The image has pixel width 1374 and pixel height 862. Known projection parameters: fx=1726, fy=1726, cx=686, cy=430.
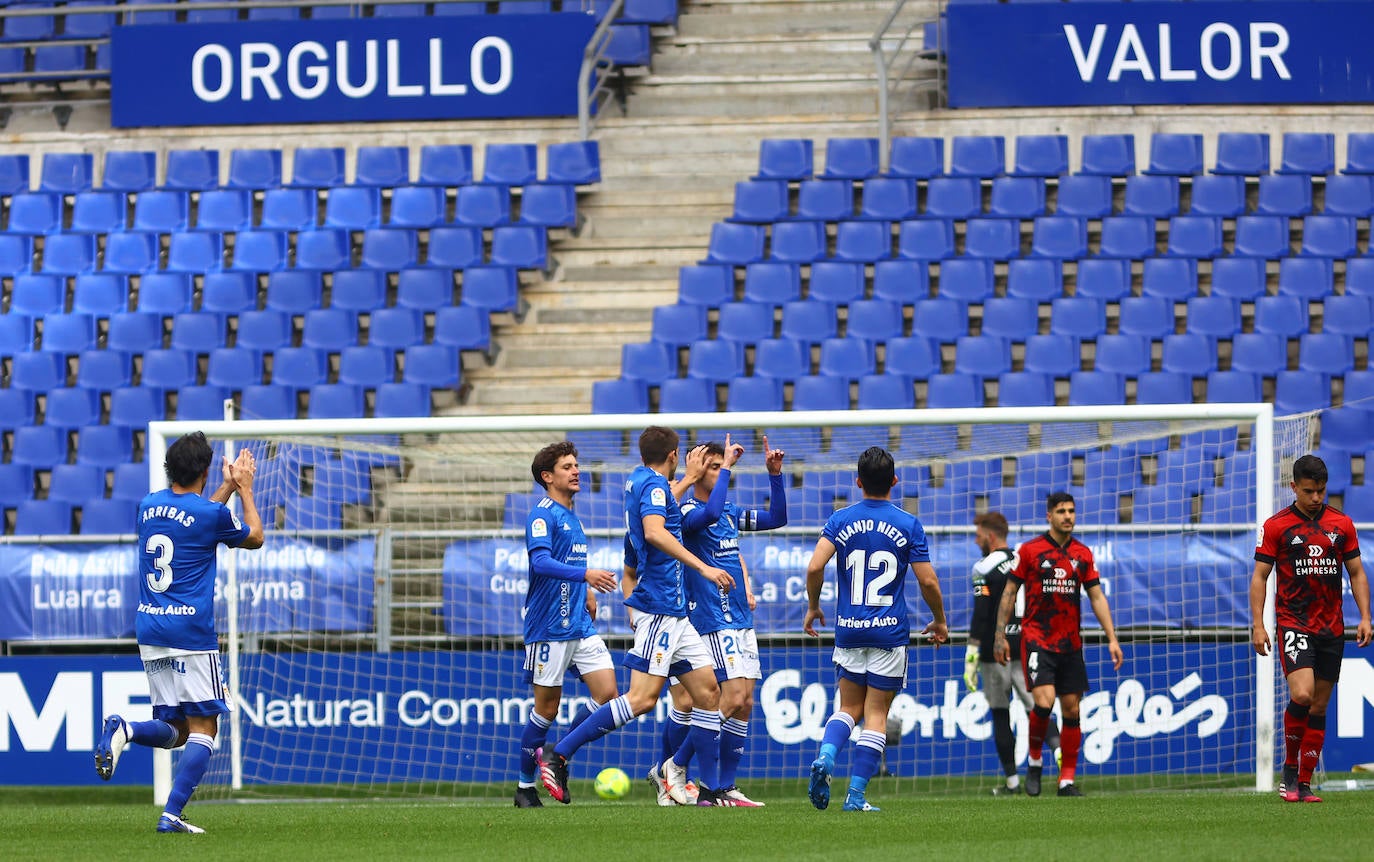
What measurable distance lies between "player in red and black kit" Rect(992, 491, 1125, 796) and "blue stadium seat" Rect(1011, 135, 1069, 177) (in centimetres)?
815

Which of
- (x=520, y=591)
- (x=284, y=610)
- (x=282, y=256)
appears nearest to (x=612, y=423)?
(x=520, y=591)

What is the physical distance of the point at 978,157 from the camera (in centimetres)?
1781

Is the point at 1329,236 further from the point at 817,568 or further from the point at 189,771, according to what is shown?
the point at 189,771

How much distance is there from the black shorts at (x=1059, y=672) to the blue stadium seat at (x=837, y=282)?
685 centimetres

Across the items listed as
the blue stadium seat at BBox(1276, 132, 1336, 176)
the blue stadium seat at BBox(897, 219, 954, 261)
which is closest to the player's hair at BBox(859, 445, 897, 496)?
the blue stadium seat at BBox(897, 219, 954, 261)

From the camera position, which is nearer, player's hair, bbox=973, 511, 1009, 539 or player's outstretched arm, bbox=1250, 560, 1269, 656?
player's outstretched arm, bbox=1250, 560, 1269, 656

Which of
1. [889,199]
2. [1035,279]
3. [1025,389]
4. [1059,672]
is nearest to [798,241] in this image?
[889,199]

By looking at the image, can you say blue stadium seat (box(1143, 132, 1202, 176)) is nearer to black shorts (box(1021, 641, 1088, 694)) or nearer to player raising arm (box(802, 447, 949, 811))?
black shorts (box(1021, 641, 1088, 694))

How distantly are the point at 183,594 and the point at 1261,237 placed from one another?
1215cm

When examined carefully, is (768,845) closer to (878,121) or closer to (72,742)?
(72,742)

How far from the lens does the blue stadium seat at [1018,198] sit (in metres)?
17.2

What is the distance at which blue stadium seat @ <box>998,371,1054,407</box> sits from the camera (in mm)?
15195

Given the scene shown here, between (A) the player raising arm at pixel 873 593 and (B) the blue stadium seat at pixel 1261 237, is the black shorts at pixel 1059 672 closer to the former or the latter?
(A) the player raising arm at pixel 873 593

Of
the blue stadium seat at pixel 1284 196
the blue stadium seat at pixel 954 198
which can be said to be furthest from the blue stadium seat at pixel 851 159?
the blue stadium seat at pixel 1284 196
